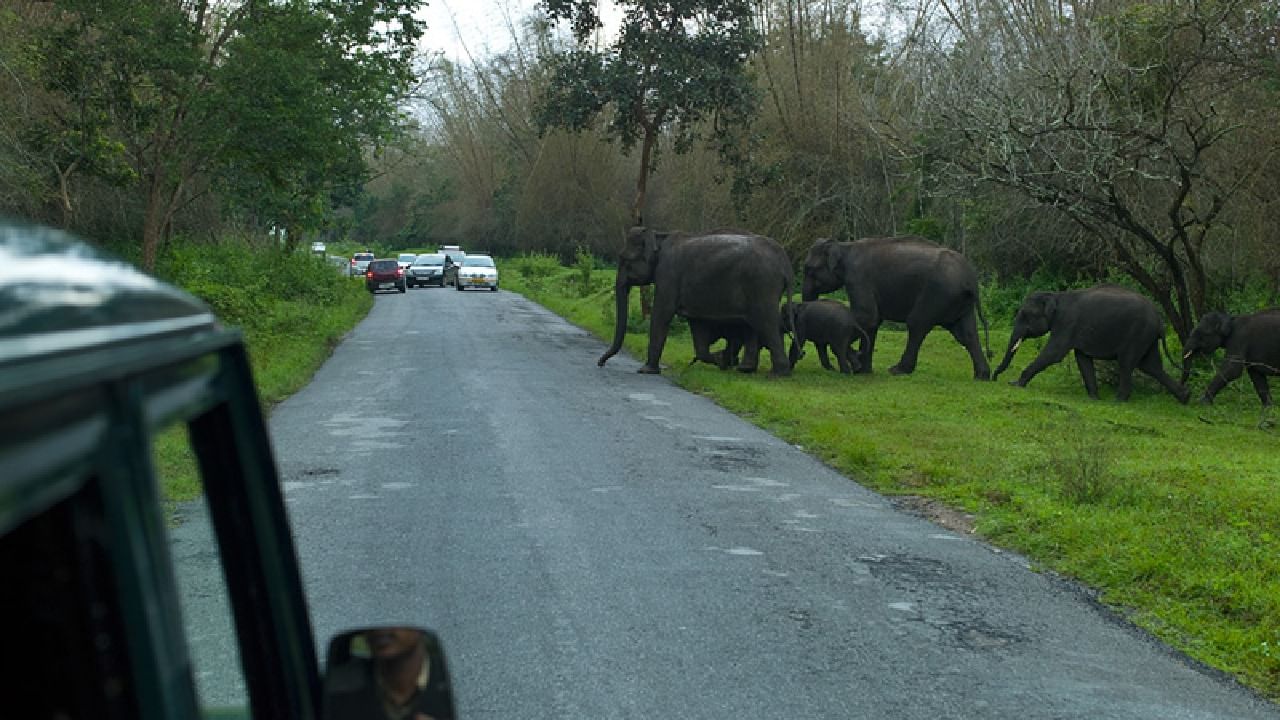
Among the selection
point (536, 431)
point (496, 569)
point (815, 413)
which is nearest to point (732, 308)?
point (815, 413)

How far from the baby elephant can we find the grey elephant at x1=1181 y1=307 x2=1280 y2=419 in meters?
4.66

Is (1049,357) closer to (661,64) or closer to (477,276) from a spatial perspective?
(661,64)

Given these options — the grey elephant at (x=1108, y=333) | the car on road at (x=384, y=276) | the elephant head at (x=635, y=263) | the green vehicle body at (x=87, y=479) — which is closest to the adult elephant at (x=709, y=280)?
the elephant head at (x=635, y=263)

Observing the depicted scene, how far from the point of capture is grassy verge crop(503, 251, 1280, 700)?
7.87 meters

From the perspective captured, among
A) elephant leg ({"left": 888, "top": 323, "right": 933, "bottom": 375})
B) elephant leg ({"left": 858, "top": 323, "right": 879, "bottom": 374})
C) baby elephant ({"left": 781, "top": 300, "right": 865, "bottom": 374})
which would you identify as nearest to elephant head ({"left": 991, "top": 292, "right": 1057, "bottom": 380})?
elephant leg ({"left": 888, "top": 323, "right": 933, "bottom": 375})

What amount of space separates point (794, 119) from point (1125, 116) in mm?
16991

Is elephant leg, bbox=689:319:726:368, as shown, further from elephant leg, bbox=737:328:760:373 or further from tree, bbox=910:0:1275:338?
tree, bbox=910:0:1275:338

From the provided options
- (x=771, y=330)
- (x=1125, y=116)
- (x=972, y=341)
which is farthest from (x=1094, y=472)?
(x=972, y=341)

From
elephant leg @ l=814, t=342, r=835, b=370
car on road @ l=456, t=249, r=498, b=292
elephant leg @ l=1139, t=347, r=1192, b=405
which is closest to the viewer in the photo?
elephant leg @ l=1139, t=347, r=1192, b=405

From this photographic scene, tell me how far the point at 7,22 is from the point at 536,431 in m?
10.4

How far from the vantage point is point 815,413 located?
16.0 meters

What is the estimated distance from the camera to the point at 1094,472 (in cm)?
1084

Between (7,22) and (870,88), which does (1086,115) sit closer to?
(7,22)

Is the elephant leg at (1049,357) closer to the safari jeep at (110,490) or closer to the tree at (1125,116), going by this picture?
the tree at (1125,116)
